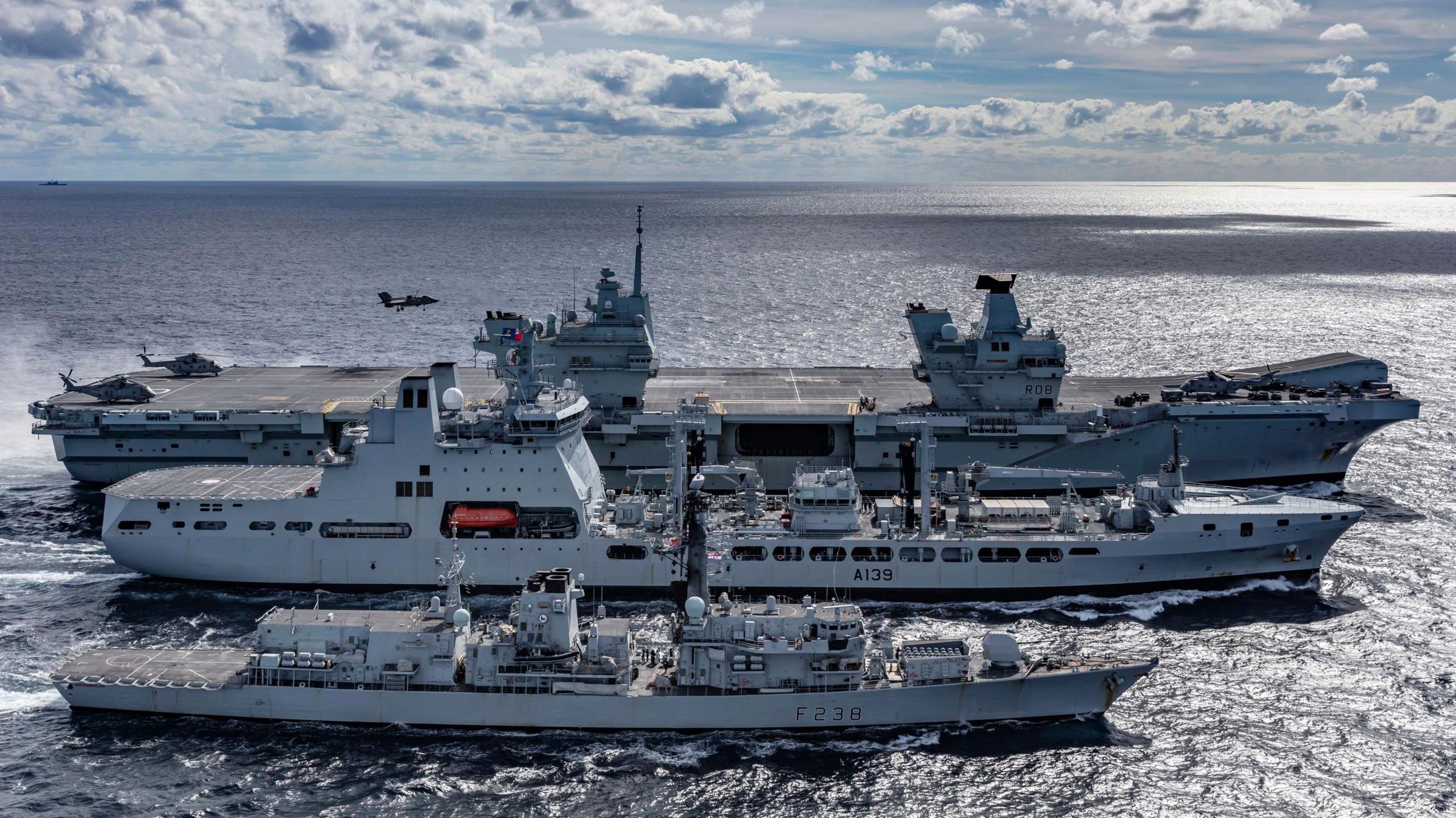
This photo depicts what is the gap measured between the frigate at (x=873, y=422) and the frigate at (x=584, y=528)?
26.5ft

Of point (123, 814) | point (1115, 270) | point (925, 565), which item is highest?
point (1115, 270)

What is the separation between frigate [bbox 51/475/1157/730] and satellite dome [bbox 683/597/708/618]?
0.15 ft

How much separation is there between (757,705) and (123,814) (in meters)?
14.3

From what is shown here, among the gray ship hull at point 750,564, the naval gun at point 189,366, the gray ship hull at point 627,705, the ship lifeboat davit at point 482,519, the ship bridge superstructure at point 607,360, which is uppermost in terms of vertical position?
the ship bridge superstructure at point 607,360

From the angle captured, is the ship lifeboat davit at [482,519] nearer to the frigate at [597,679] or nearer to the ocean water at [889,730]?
the ocean water at [889,730]

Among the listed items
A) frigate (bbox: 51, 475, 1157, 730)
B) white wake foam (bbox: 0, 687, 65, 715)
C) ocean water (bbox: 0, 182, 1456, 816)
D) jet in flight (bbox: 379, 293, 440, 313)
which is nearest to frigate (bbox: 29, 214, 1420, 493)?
ocean water (bbox: 0, 182, 1456, 816)

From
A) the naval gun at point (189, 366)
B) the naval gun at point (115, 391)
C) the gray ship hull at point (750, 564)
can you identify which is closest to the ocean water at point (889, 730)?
the gray ship hull at point (750, 564)

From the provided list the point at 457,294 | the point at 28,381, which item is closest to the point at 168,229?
the point at 457,294

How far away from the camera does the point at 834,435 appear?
49.0 meters

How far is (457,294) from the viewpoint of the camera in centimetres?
10200

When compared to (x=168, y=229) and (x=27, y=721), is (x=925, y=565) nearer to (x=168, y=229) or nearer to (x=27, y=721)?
(x=27, y=721)

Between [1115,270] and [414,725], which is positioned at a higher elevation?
[1115,270]

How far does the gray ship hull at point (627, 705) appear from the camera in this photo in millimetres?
29297

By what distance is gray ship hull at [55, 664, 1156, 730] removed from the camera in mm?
29297
